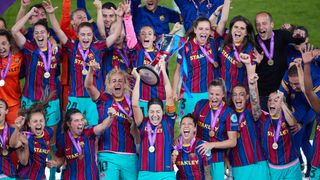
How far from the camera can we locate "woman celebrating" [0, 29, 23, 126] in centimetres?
1088

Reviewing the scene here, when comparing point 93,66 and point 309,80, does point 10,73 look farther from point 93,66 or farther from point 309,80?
point 309,80

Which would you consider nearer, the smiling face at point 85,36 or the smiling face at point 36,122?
the smiling face at point 36,122

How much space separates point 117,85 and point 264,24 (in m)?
1.86

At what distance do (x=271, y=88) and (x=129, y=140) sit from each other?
5.95 feet

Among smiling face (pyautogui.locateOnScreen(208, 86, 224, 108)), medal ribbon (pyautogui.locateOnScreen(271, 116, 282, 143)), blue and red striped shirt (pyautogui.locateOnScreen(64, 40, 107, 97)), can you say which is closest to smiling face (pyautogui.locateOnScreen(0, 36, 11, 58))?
blue and red striped shirt (pyautogui.locateOnScreen(64, 40, 107, 97))

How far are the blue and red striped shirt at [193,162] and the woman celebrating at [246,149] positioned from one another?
414 millimetres

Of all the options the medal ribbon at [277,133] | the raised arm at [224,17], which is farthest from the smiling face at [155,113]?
the raised arm at [224,17]

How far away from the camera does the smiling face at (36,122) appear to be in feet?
33.3

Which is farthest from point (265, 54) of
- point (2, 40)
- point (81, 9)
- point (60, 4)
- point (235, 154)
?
point (60, 4)

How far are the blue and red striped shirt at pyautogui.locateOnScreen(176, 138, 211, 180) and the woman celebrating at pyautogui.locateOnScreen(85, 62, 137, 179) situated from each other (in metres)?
0.57

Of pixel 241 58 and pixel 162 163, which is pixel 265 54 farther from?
pixel 162 163

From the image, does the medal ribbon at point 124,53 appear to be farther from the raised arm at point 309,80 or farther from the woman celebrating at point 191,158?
the raised arm at point 309,80

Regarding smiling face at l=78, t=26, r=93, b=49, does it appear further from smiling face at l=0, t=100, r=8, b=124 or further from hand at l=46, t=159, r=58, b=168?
hand at l=46, t=159, r=58, b=168

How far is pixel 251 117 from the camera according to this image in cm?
1055
